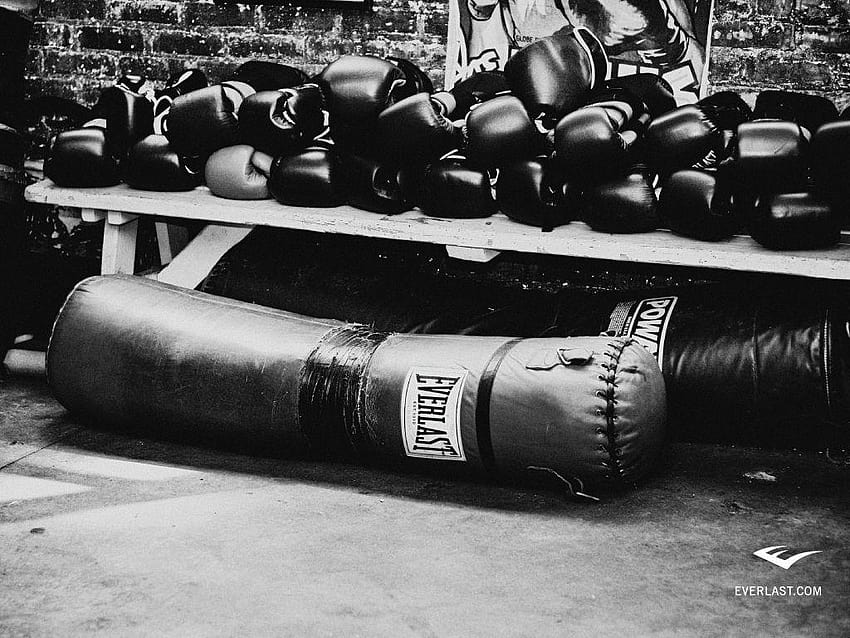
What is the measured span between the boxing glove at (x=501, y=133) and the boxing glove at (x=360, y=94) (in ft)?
1.03

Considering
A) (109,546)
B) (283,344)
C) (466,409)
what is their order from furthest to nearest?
(283,344)
(466,409)
(109,546)

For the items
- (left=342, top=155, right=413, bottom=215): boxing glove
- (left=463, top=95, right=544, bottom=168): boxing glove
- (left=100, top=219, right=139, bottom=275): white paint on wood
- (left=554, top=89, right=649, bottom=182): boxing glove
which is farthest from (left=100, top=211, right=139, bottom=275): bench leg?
(left=554, top=89, right=649, bottom=182): boxing glove

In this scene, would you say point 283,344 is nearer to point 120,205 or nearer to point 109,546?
point 109,546

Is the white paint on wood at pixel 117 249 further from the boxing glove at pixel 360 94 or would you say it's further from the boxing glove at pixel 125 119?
the boxing glove at pixel 360 94

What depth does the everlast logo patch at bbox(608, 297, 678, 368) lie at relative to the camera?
2.91 metres

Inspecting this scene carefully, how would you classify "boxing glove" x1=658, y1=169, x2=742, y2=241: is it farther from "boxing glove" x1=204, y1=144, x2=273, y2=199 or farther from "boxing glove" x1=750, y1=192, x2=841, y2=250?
"boxing glove" x1=204, y1=144, x2=273, y2=199

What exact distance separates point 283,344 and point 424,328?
0.61 metres

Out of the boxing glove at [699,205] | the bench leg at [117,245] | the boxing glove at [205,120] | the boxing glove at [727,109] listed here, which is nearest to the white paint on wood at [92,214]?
the bench leg at [117,245]

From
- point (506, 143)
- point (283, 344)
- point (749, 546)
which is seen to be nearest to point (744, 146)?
point (506, 143)

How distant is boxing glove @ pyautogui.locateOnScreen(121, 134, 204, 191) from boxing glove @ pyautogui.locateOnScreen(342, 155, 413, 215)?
2.17 ft

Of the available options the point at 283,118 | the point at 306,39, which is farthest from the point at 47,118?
the point at 283,118

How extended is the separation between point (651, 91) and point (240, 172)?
4.96 feet

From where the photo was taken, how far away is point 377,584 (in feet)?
6.66

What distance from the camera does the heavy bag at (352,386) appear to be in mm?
2420
